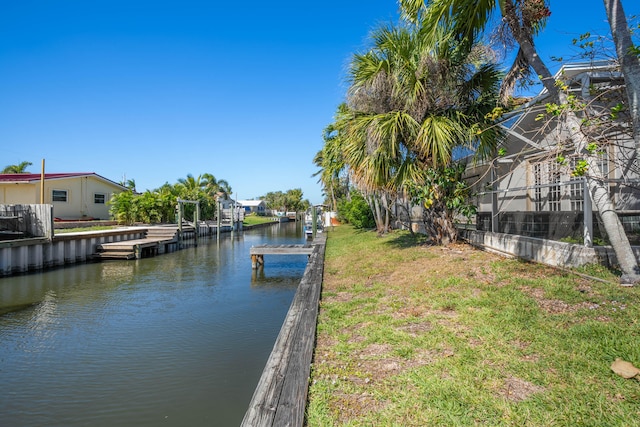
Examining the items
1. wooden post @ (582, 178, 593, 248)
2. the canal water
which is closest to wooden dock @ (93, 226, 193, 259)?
the canal water

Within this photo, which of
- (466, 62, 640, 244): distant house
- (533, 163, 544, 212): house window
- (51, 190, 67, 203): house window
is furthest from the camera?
(51, 190, 67, 203): house window

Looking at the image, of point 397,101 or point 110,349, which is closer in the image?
point 110,349

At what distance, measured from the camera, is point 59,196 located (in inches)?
960

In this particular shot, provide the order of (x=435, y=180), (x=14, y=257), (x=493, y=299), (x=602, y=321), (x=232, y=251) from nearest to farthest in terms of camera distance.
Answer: (x=602, y=321) → (x=493, y=299) → (x=435, y=180) → (x=14, y=257) → (x=232, y=251)

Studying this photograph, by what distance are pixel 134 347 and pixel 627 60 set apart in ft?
26.3

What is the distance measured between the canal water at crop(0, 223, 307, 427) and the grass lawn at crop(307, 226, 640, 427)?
1.55 metres

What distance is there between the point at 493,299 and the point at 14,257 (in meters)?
14.9

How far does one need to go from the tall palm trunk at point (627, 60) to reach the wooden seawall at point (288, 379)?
421 cm

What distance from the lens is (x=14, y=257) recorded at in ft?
40.4

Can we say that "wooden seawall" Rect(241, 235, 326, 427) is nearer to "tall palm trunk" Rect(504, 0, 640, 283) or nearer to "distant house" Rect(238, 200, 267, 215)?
"tall palm trunk" Rect(504, 0, 640, 283)

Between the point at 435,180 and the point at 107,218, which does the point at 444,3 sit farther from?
the point at 107,218

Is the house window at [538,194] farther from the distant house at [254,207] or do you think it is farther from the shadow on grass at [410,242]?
the distant house at [254,207]

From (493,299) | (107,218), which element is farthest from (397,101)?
(107,218)

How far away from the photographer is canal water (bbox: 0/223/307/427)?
4.20 meters
